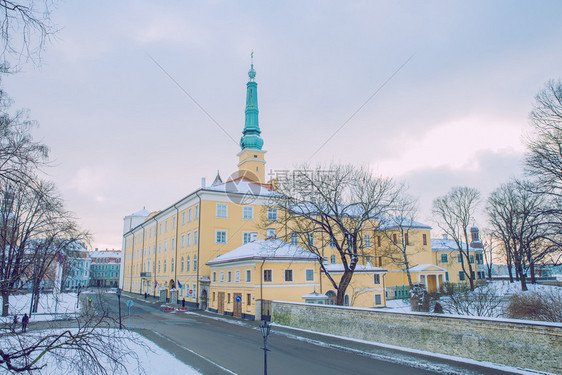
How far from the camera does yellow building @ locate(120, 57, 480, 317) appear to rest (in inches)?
1142

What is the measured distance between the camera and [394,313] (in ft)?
54.3

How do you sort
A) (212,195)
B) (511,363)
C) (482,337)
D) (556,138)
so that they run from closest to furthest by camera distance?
(511,363), (482,337), (556,138), (212,195)

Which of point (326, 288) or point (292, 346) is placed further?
point (326, 288)

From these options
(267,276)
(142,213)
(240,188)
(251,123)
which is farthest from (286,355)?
(142,213)

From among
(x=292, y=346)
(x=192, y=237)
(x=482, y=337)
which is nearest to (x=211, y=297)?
(x=192, y=237)

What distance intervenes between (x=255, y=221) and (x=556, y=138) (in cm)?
2936

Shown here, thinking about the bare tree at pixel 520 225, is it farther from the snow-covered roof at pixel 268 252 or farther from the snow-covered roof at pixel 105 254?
the snow-covered roof at pixel 105 254

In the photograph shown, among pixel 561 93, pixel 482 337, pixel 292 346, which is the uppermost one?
pixel 561 93

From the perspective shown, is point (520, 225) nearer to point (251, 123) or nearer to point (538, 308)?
point (538, 308)

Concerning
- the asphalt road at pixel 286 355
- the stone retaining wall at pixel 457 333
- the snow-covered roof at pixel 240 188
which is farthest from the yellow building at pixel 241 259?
the asphalt road at pixel 286 355

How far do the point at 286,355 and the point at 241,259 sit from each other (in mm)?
13749

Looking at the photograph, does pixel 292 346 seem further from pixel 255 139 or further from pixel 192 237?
pixel 255 139

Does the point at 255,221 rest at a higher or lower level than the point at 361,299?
higher

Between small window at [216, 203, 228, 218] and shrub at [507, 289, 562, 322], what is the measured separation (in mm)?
27605
